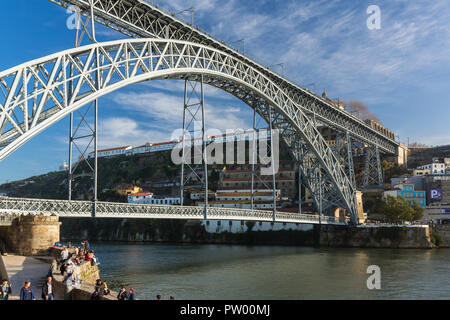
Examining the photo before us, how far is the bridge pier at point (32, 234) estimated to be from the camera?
2445 cm

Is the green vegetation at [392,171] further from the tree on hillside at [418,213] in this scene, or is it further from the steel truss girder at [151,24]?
the steel truss girder at [151,24]

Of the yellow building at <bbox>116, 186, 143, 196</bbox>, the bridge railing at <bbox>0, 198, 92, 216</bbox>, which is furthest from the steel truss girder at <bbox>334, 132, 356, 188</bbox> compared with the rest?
the yellow building at <bbox>116, 186, 143, 196</bbox>

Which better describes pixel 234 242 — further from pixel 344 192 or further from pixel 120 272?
pixel 120 272

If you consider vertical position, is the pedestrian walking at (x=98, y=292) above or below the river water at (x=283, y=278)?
above

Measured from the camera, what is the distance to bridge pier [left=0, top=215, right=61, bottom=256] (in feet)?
80.2

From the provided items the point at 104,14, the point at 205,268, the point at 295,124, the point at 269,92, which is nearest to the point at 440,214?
the point at 295,124

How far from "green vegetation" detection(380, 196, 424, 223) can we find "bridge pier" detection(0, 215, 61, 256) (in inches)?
1807

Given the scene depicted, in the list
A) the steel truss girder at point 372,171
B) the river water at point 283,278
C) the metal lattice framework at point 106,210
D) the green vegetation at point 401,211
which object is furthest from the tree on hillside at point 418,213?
the metal lattice framework at point 106,210

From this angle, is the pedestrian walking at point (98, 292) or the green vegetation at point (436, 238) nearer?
the pedestrian walking at point (98, 292)

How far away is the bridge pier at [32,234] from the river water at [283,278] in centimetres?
454

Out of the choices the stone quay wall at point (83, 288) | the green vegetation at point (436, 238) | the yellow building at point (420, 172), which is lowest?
the green vegetation at point (436, 238)
